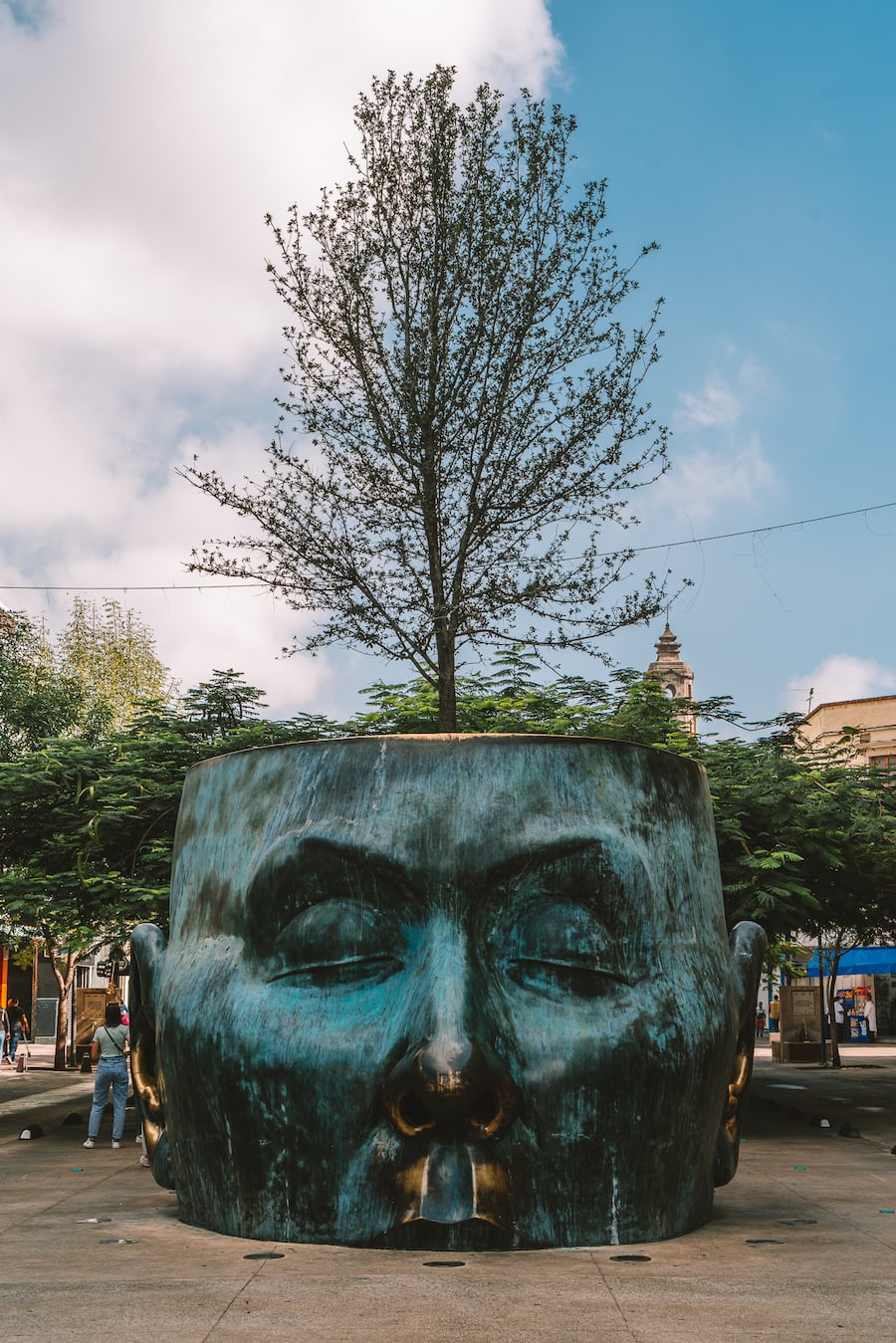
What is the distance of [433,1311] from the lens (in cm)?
480

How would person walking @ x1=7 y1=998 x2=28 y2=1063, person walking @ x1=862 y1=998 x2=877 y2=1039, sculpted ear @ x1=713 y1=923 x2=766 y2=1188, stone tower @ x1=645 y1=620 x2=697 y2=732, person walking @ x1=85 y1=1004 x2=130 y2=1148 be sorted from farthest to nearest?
stone tower @ x1=645 y1=620 x2=697 y2=732
person walking @ x1=862 y1=998 x2=877 y2=1039
person walking @ x1=7 y1=998 x2=28 y2=1063
person walking @ x1=85 y1=1004 x2=130 y2=1148
sculpted ear @ x1=713 y1=923 x2=766 y2=1188

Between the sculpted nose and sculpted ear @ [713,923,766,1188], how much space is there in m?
1.56

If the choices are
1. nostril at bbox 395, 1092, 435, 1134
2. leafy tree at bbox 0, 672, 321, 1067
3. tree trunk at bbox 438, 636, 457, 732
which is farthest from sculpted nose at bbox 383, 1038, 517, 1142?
leafy tree at bbox 0, 672, 321, 1067

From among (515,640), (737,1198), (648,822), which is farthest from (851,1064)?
(648,822)

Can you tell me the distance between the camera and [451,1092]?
541 centimetres

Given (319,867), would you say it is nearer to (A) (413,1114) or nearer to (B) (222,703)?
(A) (413,1114)

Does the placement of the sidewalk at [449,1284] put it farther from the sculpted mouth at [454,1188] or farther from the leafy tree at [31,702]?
the leafy tree at [31,702]

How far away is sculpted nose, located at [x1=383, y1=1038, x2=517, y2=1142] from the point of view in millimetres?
5414

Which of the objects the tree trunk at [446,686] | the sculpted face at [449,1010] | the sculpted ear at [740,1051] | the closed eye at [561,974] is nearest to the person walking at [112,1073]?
the tree trunk at [446,686]

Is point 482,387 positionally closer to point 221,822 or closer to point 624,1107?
point 221,822

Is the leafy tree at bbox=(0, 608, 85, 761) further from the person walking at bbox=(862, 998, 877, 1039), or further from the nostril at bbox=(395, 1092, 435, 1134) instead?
the person walking at bbox=(862, 998, 877, 1039)

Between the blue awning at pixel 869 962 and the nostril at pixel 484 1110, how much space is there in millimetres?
31300

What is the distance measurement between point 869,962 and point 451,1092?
110ft

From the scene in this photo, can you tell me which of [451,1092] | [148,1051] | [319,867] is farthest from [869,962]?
[451,1092]
